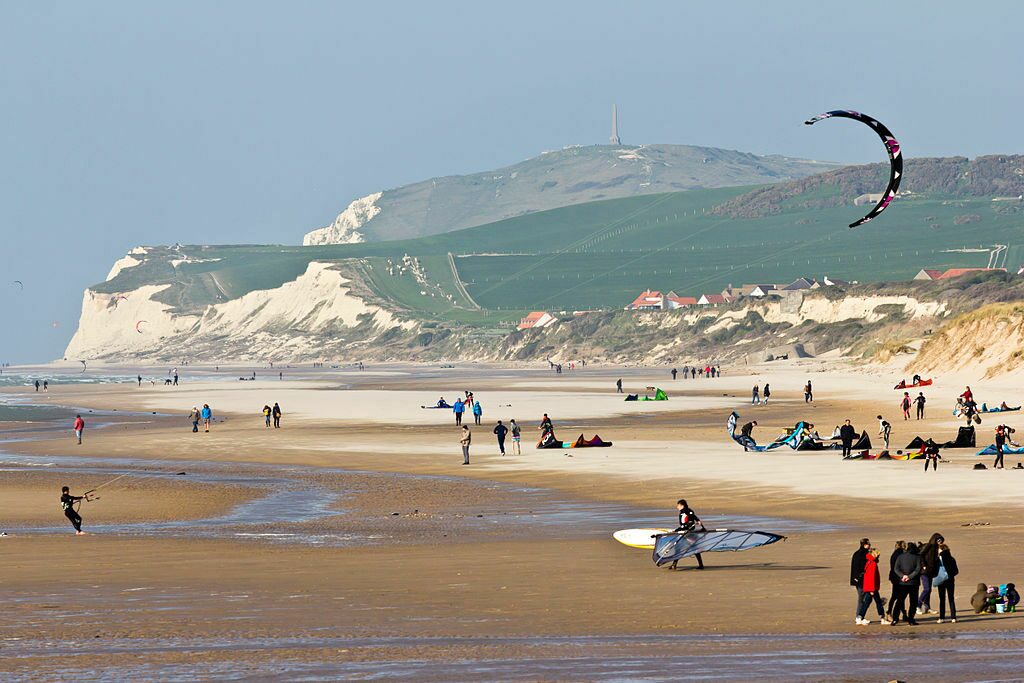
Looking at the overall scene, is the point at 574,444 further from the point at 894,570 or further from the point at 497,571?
the point at 894,570

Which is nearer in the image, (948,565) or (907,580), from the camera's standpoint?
(907,580)

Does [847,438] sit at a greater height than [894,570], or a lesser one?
greater

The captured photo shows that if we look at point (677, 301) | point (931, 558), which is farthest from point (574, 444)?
point (677, 301)

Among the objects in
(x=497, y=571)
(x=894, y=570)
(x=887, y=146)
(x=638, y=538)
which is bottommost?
(x=497, y=571)

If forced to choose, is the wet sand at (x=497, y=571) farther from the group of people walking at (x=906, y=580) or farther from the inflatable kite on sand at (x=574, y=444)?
the inflatable kite on sand at (x=574, y=444)

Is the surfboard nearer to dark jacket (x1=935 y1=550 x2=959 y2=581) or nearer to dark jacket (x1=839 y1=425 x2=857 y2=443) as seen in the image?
dark jacket (x1=935 y1=550 x2=959 y2=581)

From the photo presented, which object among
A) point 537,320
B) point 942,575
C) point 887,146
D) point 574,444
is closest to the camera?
point 942,575

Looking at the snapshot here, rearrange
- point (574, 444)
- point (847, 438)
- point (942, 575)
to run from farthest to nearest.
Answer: point (574, 444), point (847, 438), point (942, 575)

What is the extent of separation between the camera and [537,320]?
A: 178 meters

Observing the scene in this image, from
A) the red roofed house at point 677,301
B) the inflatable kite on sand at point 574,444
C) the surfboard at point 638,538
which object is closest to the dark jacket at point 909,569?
the surfboard at point 638,538

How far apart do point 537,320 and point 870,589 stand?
164 m

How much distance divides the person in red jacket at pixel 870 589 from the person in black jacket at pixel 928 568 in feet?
1.82

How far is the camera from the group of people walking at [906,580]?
1498 cm

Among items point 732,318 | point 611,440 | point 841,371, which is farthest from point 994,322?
point 732,318
